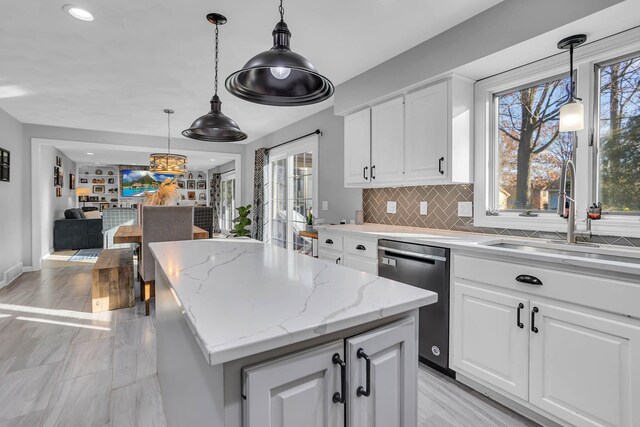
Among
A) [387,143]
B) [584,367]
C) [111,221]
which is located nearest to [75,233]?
[111,221]

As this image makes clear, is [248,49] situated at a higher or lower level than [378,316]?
higher

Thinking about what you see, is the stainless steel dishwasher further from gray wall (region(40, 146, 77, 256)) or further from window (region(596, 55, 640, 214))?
gray wall (region(40, 146, 77, 256))

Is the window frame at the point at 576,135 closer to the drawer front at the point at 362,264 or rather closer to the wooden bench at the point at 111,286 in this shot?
the drawer front at the point at 362,264

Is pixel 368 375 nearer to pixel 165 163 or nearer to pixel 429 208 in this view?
pixel 429 208

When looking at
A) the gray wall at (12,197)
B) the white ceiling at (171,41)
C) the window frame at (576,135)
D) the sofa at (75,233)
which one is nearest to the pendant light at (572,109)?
the window frame at (576,135)

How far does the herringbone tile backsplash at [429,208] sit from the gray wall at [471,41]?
36.3 inches

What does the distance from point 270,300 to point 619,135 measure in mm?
2241

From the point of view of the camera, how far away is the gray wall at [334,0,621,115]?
178cm

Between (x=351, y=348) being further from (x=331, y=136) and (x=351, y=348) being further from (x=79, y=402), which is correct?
(x=331, y=136)

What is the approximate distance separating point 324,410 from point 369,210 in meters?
2.96

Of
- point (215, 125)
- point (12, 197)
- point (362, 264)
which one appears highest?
point (215, 125)

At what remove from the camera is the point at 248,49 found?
8.85 ft

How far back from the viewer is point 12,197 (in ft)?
15.3

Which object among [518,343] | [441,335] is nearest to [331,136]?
[441,335]
